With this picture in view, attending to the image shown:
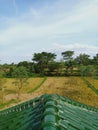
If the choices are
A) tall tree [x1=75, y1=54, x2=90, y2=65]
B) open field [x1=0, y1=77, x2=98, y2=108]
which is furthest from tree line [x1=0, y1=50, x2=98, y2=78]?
open field [x1=0, y1=77, x2=98, y2=108]

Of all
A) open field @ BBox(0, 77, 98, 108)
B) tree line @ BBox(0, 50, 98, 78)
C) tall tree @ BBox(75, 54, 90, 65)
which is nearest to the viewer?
open field @ BBox(0, 77, 98, 108)

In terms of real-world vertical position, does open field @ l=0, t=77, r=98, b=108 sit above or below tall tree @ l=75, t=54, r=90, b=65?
below

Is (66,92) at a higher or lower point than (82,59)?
lower

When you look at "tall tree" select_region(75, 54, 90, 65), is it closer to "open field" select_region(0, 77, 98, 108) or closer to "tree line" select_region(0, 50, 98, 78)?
"tree line" select_region(0, 50, 98, 78)

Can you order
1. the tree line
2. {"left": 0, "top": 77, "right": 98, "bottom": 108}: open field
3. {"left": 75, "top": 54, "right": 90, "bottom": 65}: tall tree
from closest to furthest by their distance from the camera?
{"left": 0, "top": 77, "right": 98, "bottom": 108}: open field, the tree line, {"left": 75, "top": 54, "right": 90, "bottom": 65}: tall tree

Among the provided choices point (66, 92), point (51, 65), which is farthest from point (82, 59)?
point (66, 92)

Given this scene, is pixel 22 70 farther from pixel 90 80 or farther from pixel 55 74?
pixel 55 74

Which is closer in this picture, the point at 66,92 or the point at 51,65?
the point at 66,92

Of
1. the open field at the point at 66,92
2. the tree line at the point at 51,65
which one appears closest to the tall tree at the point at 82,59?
the tree line at the point at 51,65

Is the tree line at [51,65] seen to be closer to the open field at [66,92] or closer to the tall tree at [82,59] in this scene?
the tall tree at [82,59]

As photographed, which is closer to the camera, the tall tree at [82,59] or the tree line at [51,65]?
the tree line at [51,65]

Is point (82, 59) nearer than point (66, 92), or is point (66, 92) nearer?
point (66, 92)

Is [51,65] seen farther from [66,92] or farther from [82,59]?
[66,92]

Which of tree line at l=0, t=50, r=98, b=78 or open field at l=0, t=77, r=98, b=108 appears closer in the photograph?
open field at l=0, t=77, r=98, b=108
